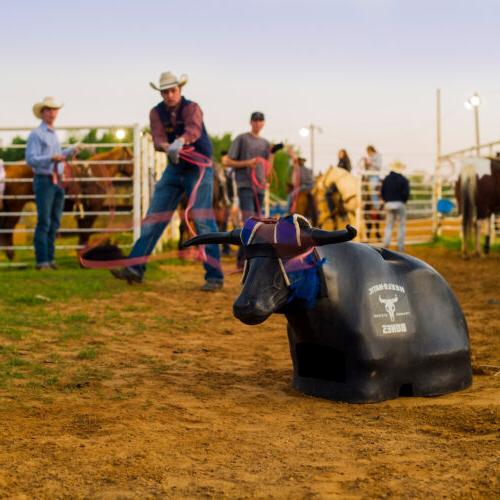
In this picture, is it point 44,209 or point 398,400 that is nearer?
point 398,400

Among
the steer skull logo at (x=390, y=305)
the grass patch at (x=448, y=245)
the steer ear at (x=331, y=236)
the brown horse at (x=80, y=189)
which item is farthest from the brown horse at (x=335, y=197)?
the steer ear at (x=331, y=236)

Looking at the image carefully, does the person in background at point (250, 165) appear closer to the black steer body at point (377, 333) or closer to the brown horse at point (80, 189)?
the brown horse at point (80, 189)

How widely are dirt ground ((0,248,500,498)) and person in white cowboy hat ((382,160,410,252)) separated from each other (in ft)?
34.3

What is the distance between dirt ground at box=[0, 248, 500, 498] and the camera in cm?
279

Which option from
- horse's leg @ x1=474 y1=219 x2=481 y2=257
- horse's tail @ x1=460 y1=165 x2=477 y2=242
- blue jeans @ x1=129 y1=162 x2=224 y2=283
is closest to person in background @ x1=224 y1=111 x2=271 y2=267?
blue jeans @ x1=129 y1=162 x2=224 y2=283

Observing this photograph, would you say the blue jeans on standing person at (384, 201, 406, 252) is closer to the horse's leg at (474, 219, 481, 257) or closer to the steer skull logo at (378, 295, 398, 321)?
the horse's leg at (474, 219, 481, 257)

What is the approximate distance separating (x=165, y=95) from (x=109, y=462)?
5556 mm

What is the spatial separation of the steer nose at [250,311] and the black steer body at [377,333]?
316 mm

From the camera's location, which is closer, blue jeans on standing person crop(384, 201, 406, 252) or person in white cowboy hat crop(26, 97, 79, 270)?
person in white cowboy hat crop(26, 97, 79, 270)

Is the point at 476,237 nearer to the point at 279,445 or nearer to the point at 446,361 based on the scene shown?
the point at 446,361

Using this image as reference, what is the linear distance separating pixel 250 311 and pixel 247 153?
Result: 6.98m

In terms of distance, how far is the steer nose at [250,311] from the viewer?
3699mm

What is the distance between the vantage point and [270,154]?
1070 centimetres

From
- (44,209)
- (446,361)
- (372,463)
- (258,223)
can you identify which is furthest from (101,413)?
(44,209)
